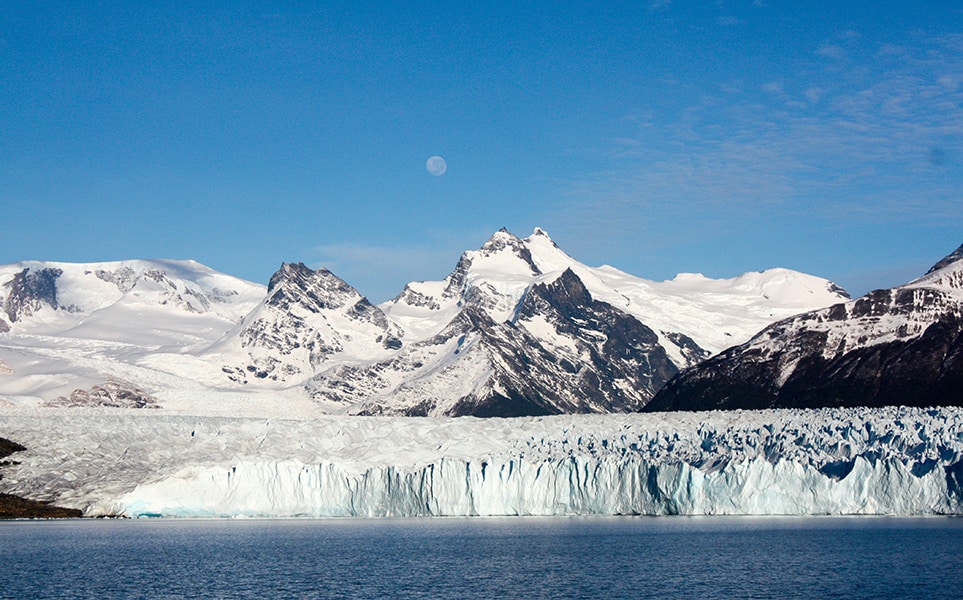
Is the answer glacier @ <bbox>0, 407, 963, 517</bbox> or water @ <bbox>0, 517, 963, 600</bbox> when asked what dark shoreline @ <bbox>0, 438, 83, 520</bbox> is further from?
water @ <bbox>0, 517, 963, 600</bbox>

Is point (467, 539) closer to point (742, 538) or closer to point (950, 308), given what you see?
point (742, 538)

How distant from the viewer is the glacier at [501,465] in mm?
93312

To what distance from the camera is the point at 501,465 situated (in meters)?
107

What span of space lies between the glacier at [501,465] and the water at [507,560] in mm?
2998

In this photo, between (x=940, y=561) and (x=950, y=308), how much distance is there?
5734 inches

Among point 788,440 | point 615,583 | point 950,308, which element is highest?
point 950,308

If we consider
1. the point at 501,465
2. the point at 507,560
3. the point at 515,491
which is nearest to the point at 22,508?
the point at 501,465

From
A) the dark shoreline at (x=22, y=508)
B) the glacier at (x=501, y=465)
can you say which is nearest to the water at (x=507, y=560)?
the glacier at (x=501, y=465)

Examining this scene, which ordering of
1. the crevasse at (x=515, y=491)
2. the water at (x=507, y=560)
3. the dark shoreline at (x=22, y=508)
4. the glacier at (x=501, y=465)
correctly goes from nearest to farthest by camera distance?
the water at (x=507, y=560)
the glacier at (x=501, y=465)
the crevasse at (x=515, y=491)
the dark shoreline at (x=22, y=508)

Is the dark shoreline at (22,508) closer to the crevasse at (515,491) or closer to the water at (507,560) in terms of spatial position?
the crevasse at (515,491)

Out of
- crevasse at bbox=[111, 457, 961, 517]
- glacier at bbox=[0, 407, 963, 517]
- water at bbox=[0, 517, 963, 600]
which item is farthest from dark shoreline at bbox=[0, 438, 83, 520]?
water at bbox=[0, 517, 963, 600]

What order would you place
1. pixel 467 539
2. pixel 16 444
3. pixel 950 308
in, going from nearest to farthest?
pixel 467 539 → pixel 16 444 → pixel 950 308

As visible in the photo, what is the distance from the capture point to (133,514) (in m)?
112

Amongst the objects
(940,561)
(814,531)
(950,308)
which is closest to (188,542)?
(814,531)
